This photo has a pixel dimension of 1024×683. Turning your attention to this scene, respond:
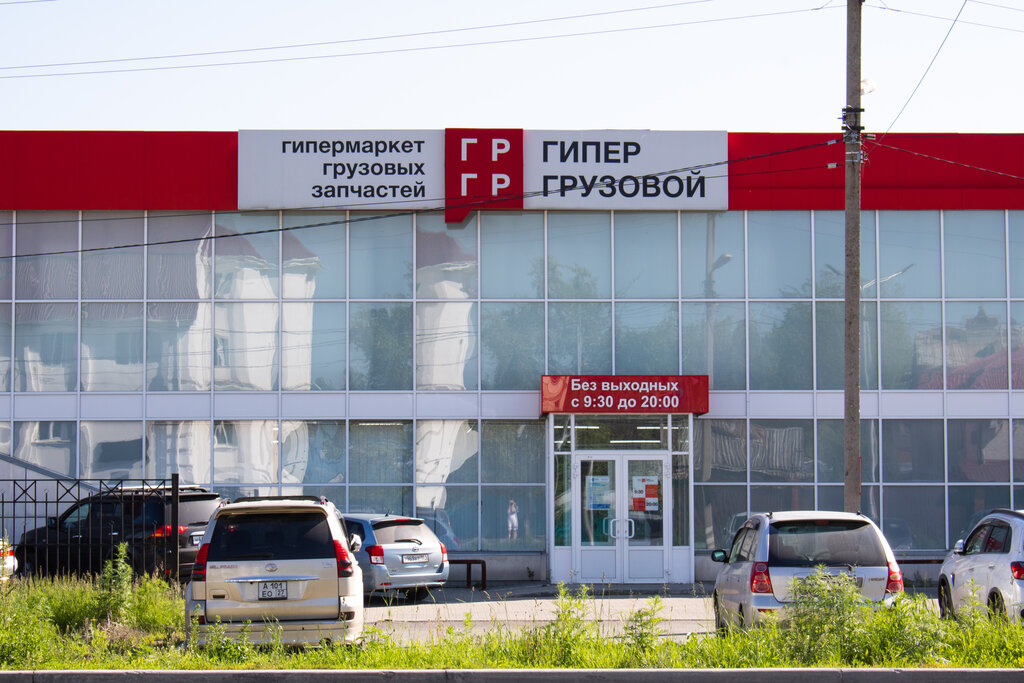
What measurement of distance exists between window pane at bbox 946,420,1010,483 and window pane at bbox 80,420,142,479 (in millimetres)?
16404

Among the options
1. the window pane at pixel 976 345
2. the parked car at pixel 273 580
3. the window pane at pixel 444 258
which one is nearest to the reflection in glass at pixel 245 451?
the window pane at pixel 444 258

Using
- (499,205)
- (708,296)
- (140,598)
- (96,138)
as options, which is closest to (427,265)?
(499,205)

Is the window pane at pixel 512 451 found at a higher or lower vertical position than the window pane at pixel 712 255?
lower

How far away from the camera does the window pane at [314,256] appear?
2239 cm

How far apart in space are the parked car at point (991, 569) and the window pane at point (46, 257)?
17278 millimetres

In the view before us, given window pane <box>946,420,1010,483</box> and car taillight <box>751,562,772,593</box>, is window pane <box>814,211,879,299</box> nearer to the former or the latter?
window pane <box>946,420,1010,483</box>

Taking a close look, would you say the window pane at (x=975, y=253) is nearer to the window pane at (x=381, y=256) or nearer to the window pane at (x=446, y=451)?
the window pane at (x=446, y=451)

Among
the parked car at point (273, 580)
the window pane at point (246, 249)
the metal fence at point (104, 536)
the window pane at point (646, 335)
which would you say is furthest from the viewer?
the window pane at point (246, 249)

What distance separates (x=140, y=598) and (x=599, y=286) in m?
11.9

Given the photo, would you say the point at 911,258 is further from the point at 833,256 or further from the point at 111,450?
the point at 111,450

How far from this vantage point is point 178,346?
22.3 metres

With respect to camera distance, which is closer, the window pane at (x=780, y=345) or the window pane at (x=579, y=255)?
the window pane at (x=780, y=345)

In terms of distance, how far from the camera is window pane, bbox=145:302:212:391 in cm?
2223

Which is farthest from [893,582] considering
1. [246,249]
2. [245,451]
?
[246,249]
